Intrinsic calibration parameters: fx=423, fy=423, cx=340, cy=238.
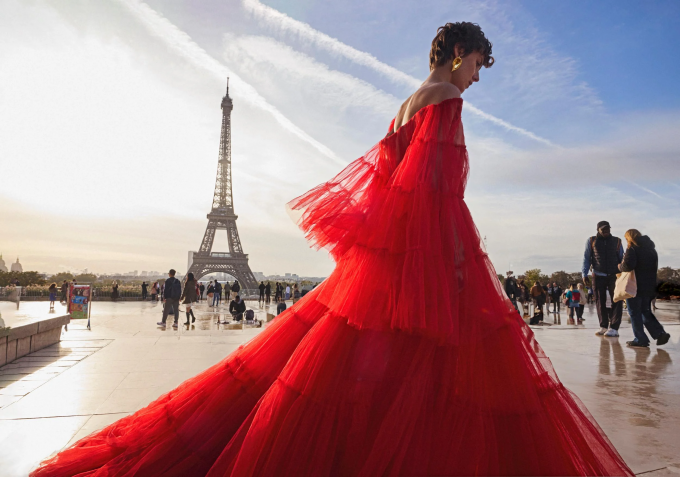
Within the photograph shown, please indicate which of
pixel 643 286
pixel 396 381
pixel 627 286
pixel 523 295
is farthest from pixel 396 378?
pixel 523 295

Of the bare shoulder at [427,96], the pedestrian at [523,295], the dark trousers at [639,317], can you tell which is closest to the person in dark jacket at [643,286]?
the dark trousers at [639,317]

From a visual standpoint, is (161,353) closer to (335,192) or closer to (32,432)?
(32,432)

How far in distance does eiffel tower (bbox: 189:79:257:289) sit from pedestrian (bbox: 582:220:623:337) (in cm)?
3828

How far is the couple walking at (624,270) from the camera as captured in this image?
20.1 feet

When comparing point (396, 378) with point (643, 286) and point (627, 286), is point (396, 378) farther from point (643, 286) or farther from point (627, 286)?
point (643, 286)

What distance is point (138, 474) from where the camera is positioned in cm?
174

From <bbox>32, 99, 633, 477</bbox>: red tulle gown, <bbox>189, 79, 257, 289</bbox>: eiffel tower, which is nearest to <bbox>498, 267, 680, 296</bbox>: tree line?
<bbox>32, 99, 633, 477</bbox>: red tulle gown

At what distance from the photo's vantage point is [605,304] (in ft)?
24.7

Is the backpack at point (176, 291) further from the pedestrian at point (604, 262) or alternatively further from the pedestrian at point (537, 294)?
the pedestrian at point (537, 294)

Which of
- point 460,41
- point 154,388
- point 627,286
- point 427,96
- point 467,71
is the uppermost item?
point 460,41

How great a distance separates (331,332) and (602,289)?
7177 mm

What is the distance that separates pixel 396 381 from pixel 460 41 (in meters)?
1.63

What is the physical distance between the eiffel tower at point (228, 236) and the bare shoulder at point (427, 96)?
4152 cm

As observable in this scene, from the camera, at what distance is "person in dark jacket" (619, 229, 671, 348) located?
6082mm
